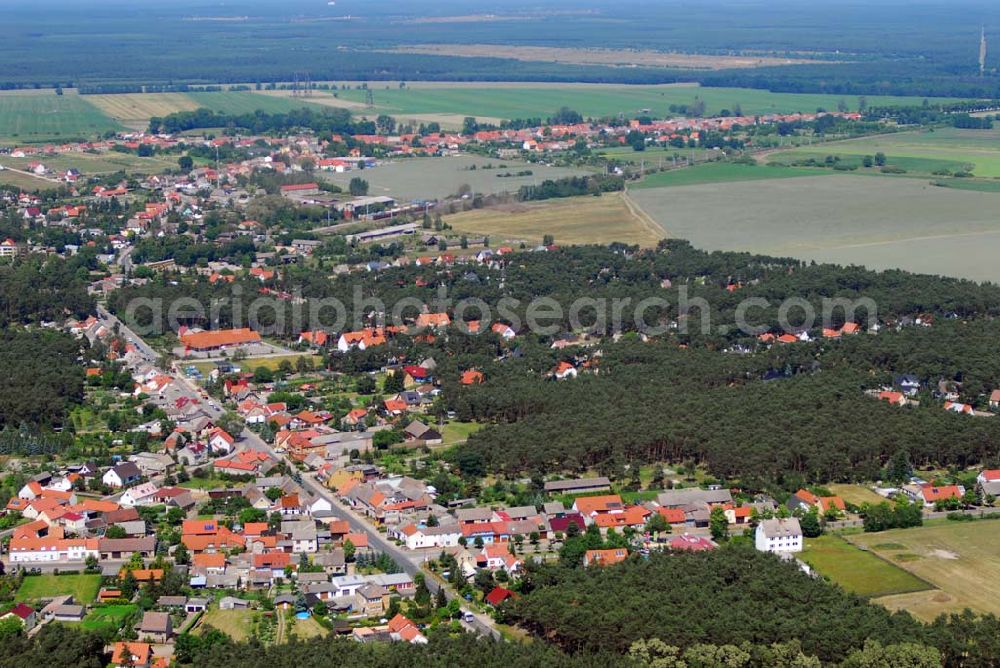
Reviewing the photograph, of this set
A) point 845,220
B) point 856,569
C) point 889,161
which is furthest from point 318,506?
point 889,161

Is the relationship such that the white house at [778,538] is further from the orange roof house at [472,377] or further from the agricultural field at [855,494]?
the orange roof house at [472,377]

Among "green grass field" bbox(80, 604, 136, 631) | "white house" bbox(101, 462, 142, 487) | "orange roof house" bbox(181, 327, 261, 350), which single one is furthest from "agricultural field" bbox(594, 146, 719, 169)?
"green grass field" bbox(80, 604, 136, 631)

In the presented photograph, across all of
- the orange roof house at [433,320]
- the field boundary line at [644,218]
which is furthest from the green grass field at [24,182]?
the orange roof house at [433,320]

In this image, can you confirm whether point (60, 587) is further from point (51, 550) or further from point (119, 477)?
point (119, 477)

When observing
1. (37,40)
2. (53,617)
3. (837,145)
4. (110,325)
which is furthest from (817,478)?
(37,40)

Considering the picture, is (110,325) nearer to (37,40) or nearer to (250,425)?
(250,425)

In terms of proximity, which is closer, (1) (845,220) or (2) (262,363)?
(2) (262,363)
